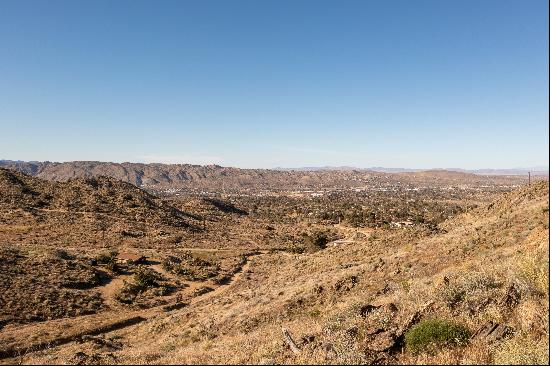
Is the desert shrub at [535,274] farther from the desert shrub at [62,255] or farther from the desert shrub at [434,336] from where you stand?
the desert shrub at [62,255]

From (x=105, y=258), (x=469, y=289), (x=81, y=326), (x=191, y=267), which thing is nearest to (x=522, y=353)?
(x=469, y=289)

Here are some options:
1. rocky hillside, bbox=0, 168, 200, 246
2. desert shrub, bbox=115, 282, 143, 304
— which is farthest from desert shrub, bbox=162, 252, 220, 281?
rocky hillside, bbox=0, 168, 200, 246

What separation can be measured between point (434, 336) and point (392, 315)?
2760mm

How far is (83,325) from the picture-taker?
27.7 metres

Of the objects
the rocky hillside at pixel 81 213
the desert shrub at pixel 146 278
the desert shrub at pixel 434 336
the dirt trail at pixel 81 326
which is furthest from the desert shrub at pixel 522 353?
the rocky hillside at pixel 81 213

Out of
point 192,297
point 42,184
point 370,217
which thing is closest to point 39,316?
point 192,297

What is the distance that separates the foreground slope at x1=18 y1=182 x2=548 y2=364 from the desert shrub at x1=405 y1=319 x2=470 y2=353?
0.14 meters

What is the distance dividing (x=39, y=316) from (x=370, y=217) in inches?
2977

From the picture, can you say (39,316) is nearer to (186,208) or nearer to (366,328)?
(366,328)

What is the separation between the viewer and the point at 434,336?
9789 mm

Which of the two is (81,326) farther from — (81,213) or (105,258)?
(81,213)

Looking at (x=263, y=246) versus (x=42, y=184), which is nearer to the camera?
(x=263, y=246)

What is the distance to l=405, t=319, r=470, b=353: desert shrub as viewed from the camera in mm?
9641

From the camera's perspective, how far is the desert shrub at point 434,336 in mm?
9641
